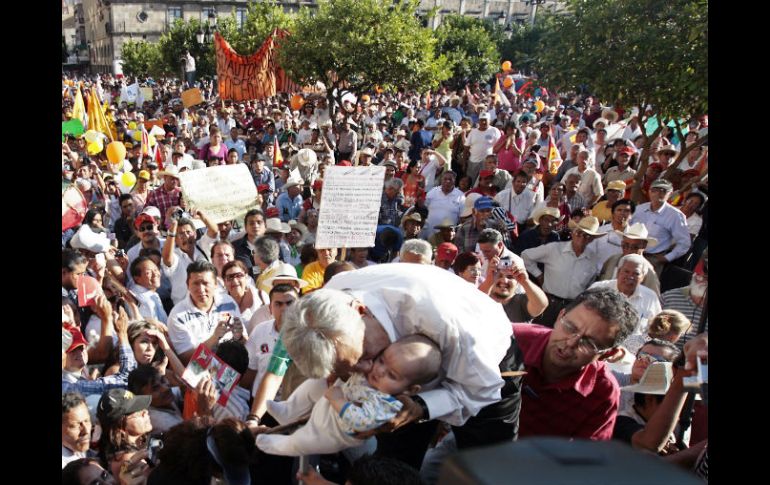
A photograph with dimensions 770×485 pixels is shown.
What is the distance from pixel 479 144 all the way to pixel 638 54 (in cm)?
348

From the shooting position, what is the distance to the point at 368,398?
2092mm

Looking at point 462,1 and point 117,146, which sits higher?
point 462,1

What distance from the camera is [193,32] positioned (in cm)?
3591

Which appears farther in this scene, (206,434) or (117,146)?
(117,146)

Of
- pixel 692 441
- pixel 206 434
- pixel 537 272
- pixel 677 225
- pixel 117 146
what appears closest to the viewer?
pixel 206 434

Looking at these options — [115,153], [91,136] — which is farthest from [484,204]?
[91,136]

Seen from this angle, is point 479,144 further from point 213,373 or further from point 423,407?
point 423,407

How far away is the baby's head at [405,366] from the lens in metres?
2.12

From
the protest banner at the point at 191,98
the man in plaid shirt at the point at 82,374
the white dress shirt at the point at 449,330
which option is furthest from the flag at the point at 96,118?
the white dress shirt at the point at 449,330
